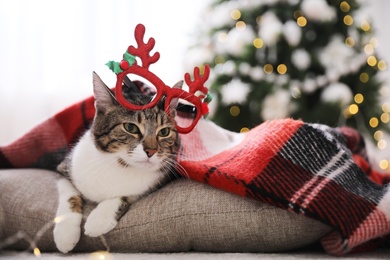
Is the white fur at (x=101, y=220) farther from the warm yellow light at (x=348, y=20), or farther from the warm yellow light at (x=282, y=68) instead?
the warm yellow light at (x=348, y=20)

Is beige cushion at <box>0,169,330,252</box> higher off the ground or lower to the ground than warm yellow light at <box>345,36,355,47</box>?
lower

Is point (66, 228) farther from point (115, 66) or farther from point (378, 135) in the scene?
point (378, 135)

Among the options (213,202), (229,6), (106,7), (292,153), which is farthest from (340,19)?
(213,202)

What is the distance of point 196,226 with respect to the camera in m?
1.02

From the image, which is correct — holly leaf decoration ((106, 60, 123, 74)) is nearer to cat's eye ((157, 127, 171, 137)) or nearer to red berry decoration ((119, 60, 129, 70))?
red berry decoration ((119, 60, 129, 70))

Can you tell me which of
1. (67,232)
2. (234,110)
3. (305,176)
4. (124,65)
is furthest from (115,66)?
(234,110)

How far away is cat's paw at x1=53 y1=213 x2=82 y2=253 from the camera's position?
993 mm

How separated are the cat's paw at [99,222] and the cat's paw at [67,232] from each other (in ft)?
0.08

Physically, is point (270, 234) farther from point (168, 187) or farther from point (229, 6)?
point (229, 6)

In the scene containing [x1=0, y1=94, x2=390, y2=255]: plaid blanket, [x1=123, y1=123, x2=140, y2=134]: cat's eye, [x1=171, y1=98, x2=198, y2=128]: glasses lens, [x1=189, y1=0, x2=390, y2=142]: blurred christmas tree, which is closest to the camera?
[x1=0, y1=94, x2=390, y2=255]: plaid blanket

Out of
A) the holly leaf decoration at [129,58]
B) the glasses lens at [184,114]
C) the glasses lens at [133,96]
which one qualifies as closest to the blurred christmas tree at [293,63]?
the glasses lens at [184,114]

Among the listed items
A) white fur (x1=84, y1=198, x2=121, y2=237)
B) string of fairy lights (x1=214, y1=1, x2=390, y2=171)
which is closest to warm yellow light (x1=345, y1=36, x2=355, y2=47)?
string of fairy lights (x1=214, y1=1, x2=390, y2=171)

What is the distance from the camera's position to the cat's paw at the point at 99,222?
101 cm

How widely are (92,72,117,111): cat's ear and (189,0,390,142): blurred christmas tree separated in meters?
1.16
